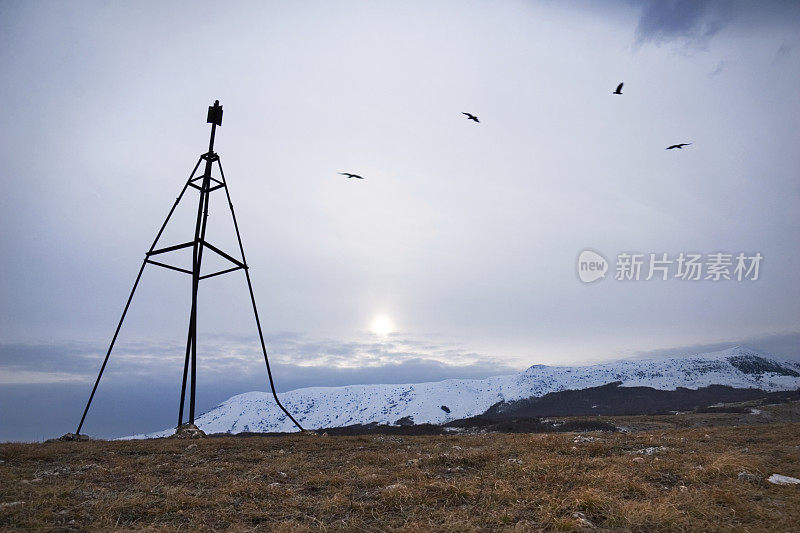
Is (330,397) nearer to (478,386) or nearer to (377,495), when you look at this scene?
(478,386)

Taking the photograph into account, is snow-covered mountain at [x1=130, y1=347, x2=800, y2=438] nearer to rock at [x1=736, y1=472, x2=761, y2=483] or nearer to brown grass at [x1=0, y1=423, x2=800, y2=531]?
brown grass at [x1=0, y1=423, x2=800, y2=531]

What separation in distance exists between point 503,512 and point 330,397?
84303mm

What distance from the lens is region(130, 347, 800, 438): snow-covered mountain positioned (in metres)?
70.9

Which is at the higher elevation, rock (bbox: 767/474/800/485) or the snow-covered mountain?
rock (bbox: 767/474/800/485)

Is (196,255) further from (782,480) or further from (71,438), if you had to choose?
(782,480)

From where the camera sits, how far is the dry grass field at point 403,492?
550 centimetres

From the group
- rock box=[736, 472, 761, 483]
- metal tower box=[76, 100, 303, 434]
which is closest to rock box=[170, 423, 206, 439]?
metal tower box=[76, 100, 303, 434]

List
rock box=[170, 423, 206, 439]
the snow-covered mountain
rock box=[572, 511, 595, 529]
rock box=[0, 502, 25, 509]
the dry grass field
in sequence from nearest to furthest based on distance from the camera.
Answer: rock box=[572, 511, 595, 529] < the dry grass field < rock box=[0, 502, 25, 509] < rock box=[170, 423, 206, 439] < the snow-covered mountain

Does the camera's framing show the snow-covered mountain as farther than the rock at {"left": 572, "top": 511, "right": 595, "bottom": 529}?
Yes

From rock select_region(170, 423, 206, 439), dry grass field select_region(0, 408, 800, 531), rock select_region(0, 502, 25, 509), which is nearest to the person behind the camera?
dry grass field select_region(0, 408, 800, 531)

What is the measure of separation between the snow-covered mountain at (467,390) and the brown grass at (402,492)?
191 ft


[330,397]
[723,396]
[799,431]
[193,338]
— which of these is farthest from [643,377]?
[193,338]

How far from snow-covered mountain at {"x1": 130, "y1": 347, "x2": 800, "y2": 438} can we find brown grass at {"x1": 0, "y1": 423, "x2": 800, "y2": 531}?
58.4m

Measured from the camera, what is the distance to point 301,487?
7895 millimetres
